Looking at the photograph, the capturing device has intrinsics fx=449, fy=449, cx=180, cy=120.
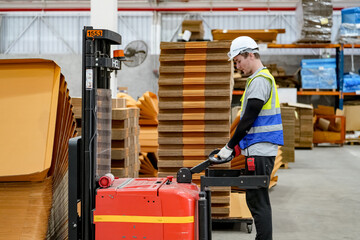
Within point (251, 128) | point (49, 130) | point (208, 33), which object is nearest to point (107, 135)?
point (49, 130)

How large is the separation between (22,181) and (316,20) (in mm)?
10599

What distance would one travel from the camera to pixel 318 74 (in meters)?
13.6

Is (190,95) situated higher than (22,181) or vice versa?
(190,95)

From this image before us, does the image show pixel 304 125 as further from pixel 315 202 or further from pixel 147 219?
pixel 147 219

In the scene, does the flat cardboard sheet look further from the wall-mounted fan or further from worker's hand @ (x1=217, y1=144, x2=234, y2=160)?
the wall-mounted fan

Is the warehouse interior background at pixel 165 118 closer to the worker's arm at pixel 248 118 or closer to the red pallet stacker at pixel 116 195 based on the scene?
the red pallet stacker at pixel 116 195

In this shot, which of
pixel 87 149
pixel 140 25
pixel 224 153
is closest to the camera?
pixel 87 149

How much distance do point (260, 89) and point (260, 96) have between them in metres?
0.06

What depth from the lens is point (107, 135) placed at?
3.20 metres

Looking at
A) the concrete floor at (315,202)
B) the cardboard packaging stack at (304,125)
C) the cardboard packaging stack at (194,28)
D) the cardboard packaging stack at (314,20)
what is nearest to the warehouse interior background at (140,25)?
the cardboard packaging stack at (314,20)

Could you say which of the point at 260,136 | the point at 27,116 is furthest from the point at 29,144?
the point at 260,136

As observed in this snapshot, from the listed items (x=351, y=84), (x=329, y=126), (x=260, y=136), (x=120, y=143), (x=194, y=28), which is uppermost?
(x=194, y=28)

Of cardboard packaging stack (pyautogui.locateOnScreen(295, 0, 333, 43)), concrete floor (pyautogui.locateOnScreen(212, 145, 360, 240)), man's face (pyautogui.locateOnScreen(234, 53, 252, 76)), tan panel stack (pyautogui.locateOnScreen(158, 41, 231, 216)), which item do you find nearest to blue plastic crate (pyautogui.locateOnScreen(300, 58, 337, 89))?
cardboard packaging stack (pyautogui.locateOnScreen(295, 0, 333, 43))

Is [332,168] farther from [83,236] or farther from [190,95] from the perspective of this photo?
[83,236]
